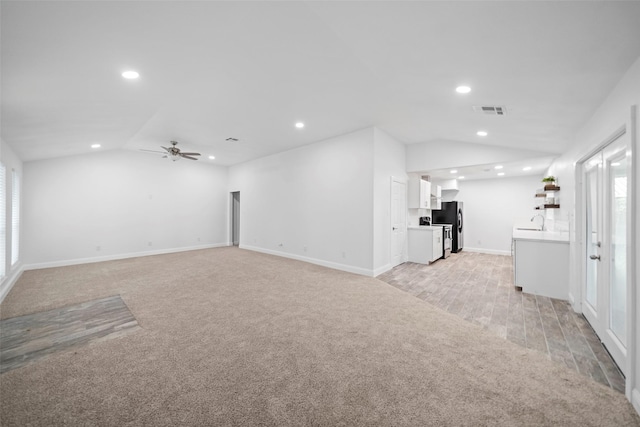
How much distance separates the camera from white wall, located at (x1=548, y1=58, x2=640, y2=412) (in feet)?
5.74

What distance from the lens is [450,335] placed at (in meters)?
2.69

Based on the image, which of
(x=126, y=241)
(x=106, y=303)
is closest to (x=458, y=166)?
(x=106, y=303)

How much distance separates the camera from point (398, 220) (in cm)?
605

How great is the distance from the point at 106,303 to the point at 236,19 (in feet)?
13.1

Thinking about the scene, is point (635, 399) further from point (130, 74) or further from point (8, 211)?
point (8, 211)

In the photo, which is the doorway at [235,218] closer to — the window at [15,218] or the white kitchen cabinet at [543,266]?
the window at [15,218]

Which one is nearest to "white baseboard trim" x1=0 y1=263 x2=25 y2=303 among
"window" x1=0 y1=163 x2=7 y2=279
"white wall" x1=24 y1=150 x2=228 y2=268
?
"window" x1=0 y1=163 x2=7 y2=279

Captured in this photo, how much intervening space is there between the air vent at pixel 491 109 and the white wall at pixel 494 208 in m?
5.42

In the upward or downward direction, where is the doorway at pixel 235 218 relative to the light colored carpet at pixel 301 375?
upward

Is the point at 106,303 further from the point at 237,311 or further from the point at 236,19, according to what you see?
the point at 236,19

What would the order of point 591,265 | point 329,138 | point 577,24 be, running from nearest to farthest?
point 577,24 → point 591,265 → point 329,138

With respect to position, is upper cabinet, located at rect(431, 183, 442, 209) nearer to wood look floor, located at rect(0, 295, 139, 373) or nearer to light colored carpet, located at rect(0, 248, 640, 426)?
light colored carpet, located at rect(0, 248, 640, 426)

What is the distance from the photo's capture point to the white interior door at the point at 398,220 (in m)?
5.78

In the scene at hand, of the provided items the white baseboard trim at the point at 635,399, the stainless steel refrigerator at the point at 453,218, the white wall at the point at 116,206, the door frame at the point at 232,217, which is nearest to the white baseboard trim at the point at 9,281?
the white wall at the point at 116,206
